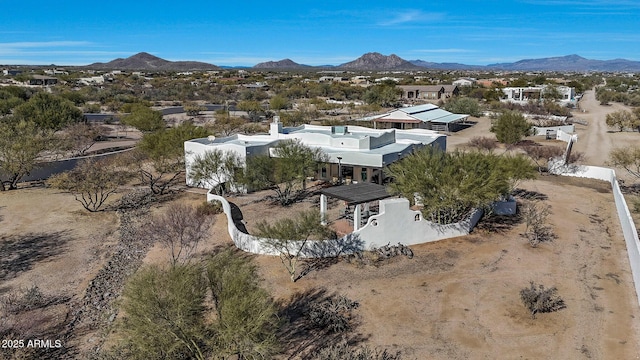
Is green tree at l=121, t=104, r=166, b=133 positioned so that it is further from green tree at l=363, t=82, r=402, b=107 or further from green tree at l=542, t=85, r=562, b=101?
green tree at l=542, t=85, r=562, b=101

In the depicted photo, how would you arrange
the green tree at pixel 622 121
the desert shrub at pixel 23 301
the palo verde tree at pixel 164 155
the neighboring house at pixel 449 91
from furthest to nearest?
the neighboring house at pixel 449 91 < the green tree at pixel 622 121 < the palo verde tree at pixel 164 155 < the desert shrub at pixel 23 301

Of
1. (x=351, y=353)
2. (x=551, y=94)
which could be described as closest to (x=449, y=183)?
(x=351, y=353)

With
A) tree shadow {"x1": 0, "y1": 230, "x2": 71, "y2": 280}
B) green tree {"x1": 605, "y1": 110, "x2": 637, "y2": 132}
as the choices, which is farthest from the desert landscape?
green tree {"x1": 605, "y1": 110, "x2": 637, "y2": 132}

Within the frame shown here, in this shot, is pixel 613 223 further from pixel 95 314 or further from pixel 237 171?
pixel 95 314

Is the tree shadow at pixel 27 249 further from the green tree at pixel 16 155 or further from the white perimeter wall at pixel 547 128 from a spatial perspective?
the white perimeter wall at pixel 547 128

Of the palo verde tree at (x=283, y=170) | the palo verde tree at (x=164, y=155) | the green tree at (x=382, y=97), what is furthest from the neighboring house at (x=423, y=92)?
Answer: the palo verde tree at (x=283, y=170)

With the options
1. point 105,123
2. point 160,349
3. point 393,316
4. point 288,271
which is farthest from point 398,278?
point 105,123

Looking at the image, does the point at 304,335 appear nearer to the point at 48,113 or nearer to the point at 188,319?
the point at 188,319
